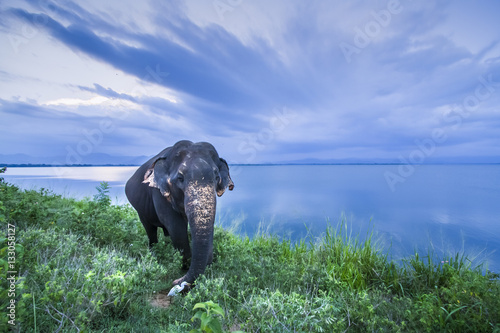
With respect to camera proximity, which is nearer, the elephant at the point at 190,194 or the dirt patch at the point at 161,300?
the dirt patch at the point at 161,300

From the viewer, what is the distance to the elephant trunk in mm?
4816

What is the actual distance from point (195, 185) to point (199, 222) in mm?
658

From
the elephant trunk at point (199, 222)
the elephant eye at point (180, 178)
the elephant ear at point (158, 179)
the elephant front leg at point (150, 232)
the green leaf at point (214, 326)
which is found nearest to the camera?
the green leaf at point (214, 326)

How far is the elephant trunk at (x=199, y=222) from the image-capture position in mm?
4816

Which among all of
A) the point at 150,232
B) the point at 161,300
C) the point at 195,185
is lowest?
the point at 161,300

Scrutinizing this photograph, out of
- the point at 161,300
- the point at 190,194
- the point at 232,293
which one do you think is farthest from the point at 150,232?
the point at 232,293

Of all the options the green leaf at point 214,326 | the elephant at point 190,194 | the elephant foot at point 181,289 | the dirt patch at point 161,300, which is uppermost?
the elephant at point 190,194

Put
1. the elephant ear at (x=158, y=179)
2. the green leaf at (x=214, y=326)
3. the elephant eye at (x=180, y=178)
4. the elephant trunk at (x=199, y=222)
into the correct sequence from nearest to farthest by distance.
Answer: the green leaf at (x=214, y=326), the elephant trunk at (x=199, y=222), the elephant eye at (x=180, y=178), the elephant ear at (x=158, y=179)

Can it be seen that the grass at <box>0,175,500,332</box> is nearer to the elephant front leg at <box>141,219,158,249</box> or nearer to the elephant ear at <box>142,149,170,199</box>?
the elephant front leg at <box>141,219,158,249</box>

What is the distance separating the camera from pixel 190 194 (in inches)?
198

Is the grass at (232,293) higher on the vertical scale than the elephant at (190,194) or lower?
lower

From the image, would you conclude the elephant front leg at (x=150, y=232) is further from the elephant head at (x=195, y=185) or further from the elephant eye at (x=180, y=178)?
the elephant eye at (x=180, y=178)

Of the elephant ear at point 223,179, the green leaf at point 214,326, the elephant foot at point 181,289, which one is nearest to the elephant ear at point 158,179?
the elephant ear at point 223,179

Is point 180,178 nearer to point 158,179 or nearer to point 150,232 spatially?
point 158,179
